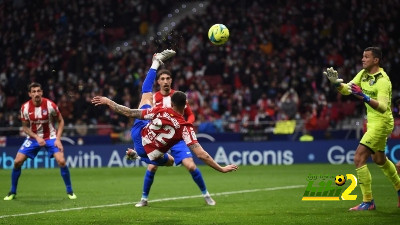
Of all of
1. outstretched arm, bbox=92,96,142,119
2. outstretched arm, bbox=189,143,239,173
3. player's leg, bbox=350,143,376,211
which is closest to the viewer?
outstretched arm, bbox=189,143,239,173

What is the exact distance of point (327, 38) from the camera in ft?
98.8

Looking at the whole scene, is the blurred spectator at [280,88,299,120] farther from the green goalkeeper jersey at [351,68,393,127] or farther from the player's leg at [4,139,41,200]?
the green goalkeeper jersey at [351,68,393,127]

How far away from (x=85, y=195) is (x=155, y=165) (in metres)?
2.87

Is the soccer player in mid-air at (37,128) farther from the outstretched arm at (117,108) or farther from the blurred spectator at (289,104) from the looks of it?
the blurred spectator at (289,104)

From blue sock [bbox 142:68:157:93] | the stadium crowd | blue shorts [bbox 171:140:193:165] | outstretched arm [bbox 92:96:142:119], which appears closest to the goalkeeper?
blue shorts [bbox 171:140:193:165]

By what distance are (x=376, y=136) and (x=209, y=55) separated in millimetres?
19834

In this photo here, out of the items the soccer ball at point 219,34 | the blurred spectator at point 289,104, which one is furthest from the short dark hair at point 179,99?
the blurred spectator at point 289,104

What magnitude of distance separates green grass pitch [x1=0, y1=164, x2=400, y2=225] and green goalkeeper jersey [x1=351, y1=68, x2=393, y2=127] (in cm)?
142

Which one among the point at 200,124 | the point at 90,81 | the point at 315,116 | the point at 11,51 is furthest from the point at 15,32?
the point at 315,116

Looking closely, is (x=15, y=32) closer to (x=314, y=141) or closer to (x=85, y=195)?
(x=314, y=141)

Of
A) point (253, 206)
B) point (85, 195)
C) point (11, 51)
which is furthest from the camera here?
point (11, 51)

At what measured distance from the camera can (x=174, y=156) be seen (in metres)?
12.2

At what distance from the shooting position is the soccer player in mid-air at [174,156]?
478 inches

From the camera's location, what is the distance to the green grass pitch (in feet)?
34.2
